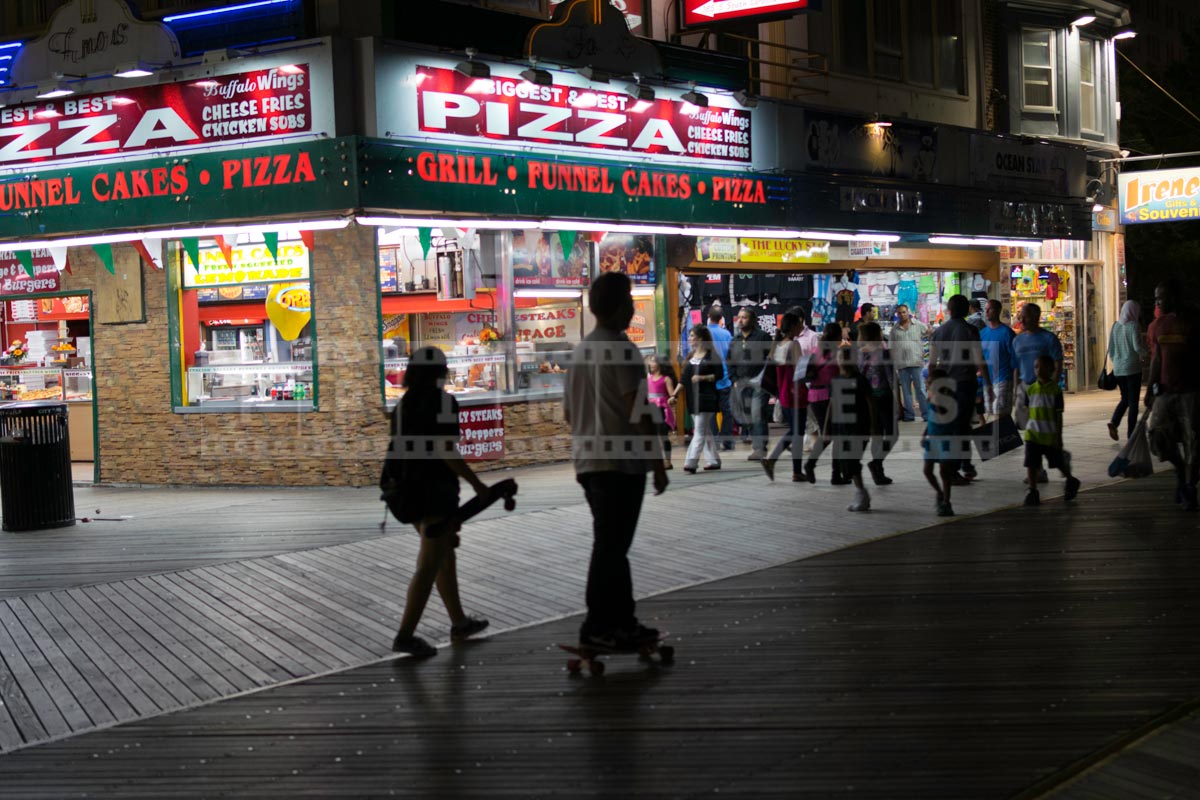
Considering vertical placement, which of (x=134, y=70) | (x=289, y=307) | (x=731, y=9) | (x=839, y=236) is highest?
(x=731, y=9)

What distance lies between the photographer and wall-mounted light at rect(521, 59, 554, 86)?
1521 cm

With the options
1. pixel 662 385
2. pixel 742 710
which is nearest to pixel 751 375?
pixel 662 385

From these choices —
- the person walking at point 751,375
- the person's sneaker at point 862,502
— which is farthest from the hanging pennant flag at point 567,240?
the person's sneaker at point 862,502

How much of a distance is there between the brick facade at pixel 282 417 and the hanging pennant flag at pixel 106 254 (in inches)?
10.8

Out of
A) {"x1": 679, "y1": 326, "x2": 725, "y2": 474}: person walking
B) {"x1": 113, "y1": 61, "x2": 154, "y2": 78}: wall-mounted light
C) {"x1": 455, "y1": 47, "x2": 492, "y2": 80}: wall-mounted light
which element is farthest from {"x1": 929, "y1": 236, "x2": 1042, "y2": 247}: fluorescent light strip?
{"x1": 113, "y1": 61, "x2": 154, "y2": 78}: wall-mounted light

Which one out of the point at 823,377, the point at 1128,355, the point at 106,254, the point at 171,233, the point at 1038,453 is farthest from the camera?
the point at 1128,355

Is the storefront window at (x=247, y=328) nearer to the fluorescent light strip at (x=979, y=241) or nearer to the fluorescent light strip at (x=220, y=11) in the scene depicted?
the fluorescent light strip at (x=220, y=11)

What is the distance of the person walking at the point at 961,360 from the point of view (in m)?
Result: 12.5

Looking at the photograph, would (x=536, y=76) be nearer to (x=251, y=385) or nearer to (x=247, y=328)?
(x=247, y=328)

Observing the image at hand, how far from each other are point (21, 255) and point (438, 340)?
5.46 m

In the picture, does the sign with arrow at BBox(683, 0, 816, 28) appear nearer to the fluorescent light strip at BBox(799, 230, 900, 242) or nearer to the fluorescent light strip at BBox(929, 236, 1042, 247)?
the fluorescent light strip at BBox(799, 230, 900, 242)

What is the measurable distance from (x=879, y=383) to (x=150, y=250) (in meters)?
7.94

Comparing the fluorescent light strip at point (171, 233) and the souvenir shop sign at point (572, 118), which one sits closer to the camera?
the fluorescent light strip at point (171, 233)

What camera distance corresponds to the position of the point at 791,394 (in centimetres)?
1488
